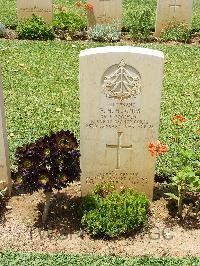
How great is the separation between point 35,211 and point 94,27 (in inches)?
273

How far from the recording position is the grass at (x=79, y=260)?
491 centimetres

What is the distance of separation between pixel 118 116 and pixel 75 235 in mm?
1309

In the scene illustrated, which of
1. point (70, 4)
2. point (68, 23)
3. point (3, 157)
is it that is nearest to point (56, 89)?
point (3, 157)

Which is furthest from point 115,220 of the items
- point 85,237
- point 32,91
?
point 32,91

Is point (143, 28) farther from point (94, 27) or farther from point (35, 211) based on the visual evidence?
point (35, 211)

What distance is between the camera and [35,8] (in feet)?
38.7

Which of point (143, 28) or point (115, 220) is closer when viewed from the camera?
point (115, 220)

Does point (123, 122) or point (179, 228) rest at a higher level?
point (123, 122)

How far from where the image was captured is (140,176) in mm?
5664

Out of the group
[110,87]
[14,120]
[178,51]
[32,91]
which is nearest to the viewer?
[110,87]

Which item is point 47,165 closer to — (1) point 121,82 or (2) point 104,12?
(1) point 121,82

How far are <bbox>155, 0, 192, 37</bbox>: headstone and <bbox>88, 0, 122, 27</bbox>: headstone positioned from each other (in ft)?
3.00

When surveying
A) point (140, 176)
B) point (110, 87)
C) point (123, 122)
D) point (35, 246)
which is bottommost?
point (35, 246)

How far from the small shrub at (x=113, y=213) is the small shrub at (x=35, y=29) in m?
6.72
